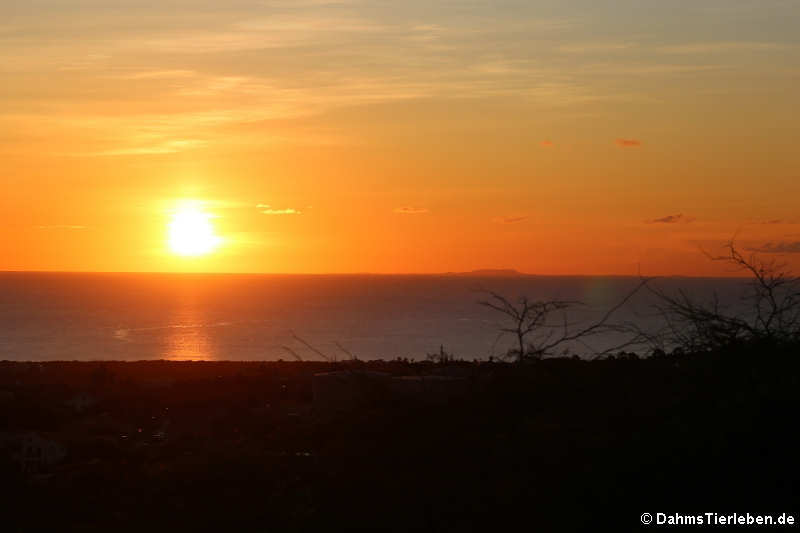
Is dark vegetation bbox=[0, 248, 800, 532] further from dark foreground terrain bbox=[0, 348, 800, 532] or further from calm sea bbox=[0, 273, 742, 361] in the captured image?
calm sea bbox=[0, 273, 742, 361]

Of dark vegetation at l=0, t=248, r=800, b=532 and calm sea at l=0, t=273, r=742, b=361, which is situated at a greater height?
calm sea at l=0, t=273, r=742, b=361

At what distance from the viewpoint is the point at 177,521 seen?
920 centimetres

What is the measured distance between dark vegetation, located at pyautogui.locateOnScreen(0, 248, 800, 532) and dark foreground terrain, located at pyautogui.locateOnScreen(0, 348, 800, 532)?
19mm

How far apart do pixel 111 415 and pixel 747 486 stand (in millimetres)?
9991

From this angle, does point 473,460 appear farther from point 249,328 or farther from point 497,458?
point 249,328

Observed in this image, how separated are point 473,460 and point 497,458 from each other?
226mm

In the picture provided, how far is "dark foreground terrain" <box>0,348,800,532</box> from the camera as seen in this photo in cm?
859

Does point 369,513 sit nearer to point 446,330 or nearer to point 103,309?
point 446,330

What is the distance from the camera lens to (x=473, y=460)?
9.78 m

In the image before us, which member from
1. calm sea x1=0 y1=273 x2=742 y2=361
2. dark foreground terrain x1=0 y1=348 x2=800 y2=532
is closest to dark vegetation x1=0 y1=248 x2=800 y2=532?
dark foreground terrain x1=0 y1=348 x2=800 y2=532

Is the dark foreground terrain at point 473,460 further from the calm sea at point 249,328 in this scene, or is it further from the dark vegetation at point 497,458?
the calm sea at point 249,328

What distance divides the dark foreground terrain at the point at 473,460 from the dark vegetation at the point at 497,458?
2cm

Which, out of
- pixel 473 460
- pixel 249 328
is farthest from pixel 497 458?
pixel 249 328

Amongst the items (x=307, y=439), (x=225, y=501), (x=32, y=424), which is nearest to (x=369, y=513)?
(x=225, y=501)
